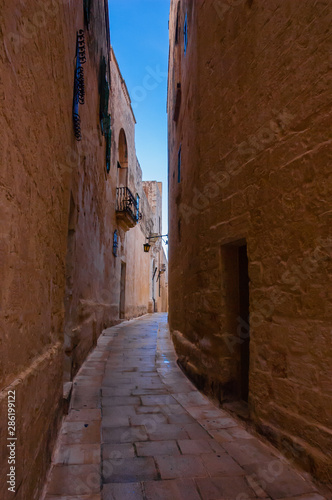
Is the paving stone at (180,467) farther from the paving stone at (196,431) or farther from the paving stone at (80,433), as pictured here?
the paving stone at (80,433)

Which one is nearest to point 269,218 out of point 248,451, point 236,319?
point 236,319

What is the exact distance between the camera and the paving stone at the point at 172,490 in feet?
6.56

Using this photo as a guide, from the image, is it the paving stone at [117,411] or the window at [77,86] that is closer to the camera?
the paving stone at [117,411]

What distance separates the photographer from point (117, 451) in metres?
2.55

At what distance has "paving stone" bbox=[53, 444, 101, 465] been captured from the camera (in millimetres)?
2371

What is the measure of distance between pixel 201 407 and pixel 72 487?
1.81 metres

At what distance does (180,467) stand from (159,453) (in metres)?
0.26

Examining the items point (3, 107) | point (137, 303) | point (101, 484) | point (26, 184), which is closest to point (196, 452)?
point (101, 484)

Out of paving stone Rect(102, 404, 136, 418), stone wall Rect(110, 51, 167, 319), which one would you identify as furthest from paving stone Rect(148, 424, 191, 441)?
stone wall Rect(110, 51, 167, 319)

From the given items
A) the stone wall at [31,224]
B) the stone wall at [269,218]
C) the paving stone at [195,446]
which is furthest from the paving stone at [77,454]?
the stone wall at [269,218]

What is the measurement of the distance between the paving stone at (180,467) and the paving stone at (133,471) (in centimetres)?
6

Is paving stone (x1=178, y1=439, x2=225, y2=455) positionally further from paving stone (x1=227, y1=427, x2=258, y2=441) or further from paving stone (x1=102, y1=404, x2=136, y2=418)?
paving stone (x1=102, y1=404, x2=136, y2=418)

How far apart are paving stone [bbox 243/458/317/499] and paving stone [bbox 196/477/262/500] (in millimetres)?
120

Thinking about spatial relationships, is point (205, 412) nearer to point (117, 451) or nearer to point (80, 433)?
point (117, 451)
